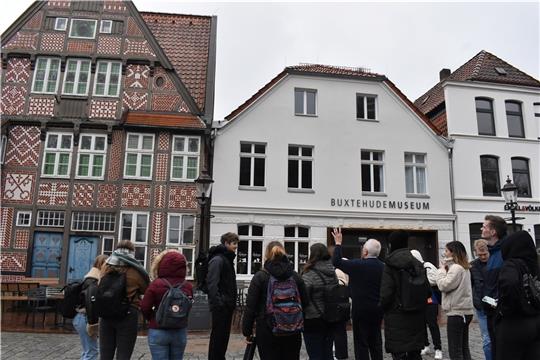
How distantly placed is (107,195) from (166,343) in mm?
12651

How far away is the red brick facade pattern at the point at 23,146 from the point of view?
53.3 ft

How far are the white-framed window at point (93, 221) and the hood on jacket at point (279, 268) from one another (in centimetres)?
1262

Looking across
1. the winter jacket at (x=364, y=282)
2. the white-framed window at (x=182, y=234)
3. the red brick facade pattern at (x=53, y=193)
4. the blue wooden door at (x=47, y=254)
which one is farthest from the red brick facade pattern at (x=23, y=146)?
the winter jacket at (x=364, y=282)

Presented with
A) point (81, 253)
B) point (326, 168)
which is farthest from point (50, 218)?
point (326, 168)

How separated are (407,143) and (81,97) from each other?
12.9 meters

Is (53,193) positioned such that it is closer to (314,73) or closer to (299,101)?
(299,101)

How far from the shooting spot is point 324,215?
679 inches

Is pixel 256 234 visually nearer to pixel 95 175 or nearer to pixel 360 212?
pixel 360 212

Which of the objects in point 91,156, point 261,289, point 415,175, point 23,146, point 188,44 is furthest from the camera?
point 188,44

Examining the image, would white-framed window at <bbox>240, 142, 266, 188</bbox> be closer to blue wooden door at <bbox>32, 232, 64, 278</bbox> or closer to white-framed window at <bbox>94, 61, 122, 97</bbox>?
white-framed window at <bbox>94, 61, 122, 97</bbox>

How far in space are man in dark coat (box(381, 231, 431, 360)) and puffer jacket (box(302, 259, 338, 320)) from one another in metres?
0.66

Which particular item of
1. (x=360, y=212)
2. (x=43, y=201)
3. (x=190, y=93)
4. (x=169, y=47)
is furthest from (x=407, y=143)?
(x=43, y=201)

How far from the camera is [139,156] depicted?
16.6 metres

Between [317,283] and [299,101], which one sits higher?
[299,101]
